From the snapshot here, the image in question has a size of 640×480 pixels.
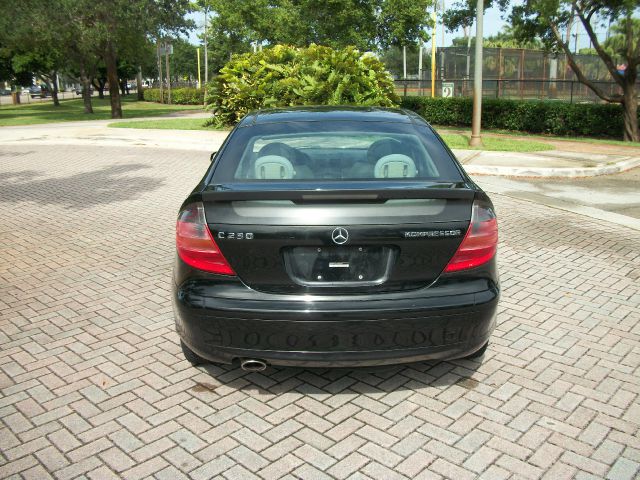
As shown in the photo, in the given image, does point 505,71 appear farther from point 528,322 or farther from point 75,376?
point 75,376

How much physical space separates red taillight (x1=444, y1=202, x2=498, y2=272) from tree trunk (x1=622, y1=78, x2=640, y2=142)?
16.8m

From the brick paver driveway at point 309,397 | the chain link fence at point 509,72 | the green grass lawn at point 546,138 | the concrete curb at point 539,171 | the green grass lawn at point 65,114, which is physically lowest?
the brick paver driveway at point 309,397

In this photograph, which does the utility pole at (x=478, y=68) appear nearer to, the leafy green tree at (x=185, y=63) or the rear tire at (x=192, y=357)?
the rear tire at (x=192, y=357)

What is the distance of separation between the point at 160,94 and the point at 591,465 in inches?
2261

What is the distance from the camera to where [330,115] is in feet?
14.9

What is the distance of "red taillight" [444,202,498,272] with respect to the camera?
327cm

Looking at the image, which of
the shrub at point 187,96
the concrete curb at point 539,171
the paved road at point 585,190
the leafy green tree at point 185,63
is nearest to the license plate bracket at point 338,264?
the paved road at point 585,190

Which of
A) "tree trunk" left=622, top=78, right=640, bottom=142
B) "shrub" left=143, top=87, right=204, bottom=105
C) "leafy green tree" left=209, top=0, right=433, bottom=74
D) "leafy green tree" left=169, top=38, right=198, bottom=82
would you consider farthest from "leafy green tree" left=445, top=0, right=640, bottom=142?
"leafy green tree" left=169, top=38, right=198, bottom=82

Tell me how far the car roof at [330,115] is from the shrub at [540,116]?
638 inches

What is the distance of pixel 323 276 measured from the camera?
3195 mm

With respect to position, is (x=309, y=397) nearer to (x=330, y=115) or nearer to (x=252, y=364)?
(x=252, y=364)

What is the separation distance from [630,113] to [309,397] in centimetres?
1746

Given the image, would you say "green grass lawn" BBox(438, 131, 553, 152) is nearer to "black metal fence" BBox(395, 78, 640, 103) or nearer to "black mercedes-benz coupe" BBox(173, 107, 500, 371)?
"black metal fence" BBox(395, 78, 640, 103)

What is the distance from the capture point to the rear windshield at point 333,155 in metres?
3.84
